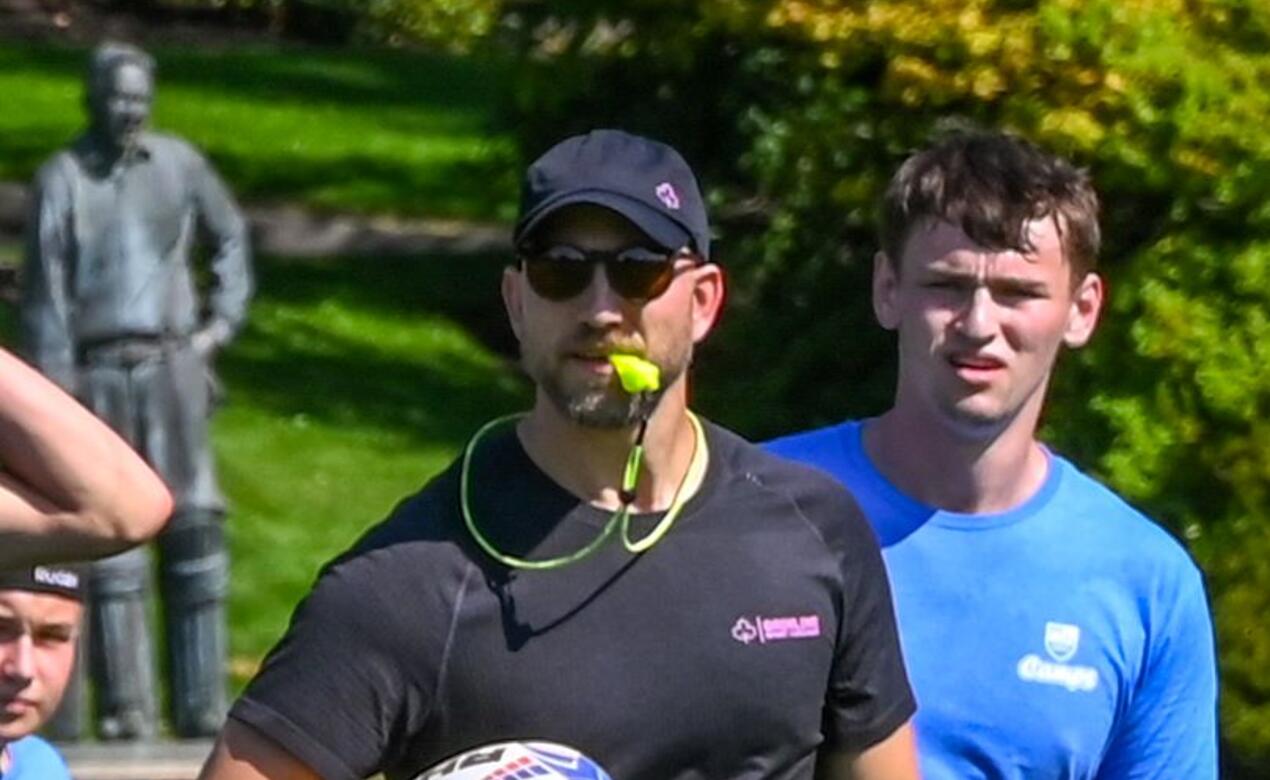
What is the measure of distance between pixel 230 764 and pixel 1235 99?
6414 millimetres

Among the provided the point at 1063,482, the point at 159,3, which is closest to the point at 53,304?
the point at 1063,482

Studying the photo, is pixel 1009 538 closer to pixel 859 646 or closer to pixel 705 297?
pixel 859 646

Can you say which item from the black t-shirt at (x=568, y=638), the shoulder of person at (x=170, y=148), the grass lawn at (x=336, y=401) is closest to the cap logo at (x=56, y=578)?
the black t-shirt at (x=568, y=638)

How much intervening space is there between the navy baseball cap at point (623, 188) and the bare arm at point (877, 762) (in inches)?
26.1

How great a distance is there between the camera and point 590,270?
3.80 m

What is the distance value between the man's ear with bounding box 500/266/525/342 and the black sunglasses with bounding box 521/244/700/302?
48mm

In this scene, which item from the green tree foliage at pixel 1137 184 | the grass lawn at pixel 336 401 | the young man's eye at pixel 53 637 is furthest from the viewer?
the grass lawn at pixel 336 401

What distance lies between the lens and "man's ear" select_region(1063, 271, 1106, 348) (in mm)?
4871

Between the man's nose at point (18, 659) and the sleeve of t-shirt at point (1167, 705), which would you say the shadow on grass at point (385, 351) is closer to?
the man's nose at point (18, 659)

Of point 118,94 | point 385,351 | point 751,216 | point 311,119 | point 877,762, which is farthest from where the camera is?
point 311,119

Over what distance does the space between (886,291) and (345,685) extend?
1495mm

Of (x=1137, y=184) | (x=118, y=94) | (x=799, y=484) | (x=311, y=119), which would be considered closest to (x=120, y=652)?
(x=118, y=94)

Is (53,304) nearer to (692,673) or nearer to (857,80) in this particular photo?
(857,80)

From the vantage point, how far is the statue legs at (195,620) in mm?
11281
